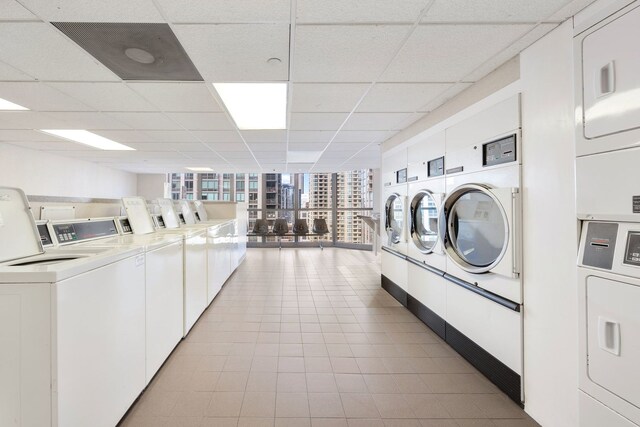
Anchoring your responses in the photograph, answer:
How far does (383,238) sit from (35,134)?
5321 millimetres

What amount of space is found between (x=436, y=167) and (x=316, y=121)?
1514 mm

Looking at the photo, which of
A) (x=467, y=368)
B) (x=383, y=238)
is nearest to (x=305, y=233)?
(x=383, y=238)

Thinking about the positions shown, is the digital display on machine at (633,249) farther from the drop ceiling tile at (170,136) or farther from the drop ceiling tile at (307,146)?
the drop ceiling tile at (170,136)

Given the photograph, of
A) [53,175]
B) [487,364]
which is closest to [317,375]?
[487,364]

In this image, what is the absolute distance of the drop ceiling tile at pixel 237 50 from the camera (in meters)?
1.64

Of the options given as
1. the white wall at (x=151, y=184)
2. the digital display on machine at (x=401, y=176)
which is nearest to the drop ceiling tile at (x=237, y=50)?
the digital display on machine at (x=401, y=176)

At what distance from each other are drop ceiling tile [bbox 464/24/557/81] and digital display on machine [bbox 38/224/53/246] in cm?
322

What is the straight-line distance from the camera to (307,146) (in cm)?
477

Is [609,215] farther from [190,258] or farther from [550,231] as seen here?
[190,258]

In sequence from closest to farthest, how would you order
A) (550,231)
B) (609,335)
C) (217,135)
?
(609,335) → (550,231) → (217,135)

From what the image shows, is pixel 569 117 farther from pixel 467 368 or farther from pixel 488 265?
pixel 467 368

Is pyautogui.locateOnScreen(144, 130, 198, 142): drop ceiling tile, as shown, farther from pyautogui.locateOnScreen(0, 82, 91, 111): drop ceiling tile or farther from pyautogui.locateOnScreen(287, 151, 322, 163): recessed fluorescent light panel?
pyautogui.locateOnScreen(287, 151, 322, 163): recessed fluorescent light panel

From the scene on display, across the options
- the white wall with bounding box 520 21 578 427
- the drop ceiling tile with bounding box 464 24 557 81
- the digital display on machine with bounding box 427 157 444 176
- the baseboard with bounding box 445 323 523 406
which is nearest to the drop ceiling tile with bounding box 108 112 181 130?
the digital display on machine with bounding box 427 157 444 176

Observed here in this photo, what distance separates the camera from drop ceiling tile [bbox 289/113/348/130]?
3.15 m
